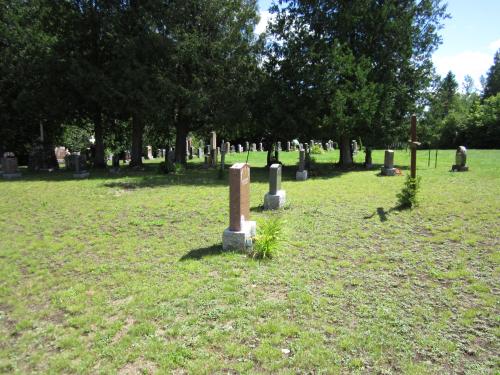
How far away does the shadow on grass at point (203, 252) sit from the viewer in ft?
21.3

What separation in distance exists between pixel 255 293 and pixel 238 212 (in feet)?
6.29

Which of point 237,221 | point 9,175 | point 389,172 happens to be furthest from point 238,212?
point 9,175

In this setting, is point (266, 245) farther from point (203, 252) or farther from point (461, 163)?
point (461, 163)

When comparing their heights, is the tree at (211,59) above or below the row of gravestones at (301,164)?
above

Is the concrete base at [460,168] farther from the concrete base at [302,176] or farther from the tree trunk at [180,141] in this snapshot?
the tree trunk at [180,141]

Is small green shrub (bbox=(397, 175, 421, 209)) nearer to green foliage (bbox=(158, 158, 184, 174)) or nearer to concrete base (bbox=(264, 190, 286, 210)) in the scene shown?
concrete base (bbox=(264, 190, 286, 210))

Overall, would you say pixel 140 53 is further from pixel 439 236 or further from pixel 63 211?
pixel 439 236

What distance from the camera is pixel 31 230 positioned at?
8.66 metres

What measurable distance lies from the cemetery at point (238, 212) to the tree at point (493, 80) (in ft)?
176

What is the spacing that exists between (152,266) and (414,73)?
63.0 ft

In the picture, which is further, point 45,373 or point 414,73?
point 414,73

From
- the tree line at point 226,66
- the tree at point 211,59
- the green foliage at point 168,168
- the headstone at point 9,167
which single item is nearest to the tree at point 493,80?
the tree line at point 226,66

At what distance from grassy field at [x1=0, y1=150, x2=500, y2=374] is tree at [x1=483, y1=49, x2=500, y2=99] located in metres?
67.5

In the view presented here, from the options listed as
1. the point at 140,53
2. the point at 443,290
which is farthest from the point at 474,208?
the point at 140,53
